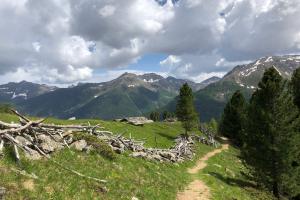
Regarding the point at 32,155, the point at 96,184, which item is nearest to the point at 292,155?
the point at 96,184

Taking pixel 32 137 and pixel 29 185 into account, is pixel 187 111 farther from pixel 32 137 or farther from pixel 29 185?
pixel 29 185

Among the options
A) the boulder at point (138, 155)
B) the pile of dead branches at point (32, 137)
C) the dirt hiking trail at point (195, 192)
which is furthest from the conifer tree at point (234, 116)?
the pile of dead branches at point (32, 137)

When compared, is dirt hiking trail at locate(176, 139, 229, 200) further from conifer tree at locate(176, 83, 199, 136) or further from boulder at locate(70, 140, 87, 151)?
conifer tree at locate(176, 83, 199, 136)

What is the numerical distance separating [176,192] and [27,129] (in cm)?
1287

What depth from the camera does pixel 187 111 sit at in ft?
277

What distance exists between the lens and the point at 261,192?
37.6m

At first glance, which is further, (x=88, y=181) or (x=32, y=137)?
(x=32, y=137)

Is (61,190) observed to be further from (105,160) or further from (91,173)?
(105,160)

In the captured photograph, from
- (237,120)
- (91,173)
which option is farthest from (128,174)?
(237,120)

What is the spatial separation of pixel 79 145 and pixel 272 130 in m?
21.2

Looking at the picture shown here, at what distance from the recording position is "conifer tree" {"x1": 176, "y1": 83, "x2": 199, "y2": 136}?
3332 inches

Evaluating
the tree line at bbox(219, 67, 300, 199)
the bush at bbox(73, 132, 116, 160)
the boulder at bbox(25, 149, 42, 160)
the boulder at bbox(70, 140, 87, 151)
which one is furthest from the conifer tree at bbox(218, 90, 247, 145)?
the boulder at bbox(25, 149, 42, 160)

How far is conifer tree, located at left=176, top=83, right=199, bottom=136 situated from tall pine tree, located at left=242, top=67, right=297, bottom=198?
45.1 m

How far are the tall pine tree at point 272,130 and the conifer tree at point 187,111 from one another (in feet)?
148
